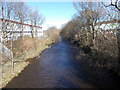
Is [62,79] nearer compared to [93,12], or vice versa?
[62,79]

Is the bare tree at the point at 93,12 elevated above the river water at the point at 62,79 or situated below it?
above

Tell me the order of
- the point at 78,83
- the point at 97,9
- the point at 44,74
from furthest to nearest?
1. the point at 97,9
2. the point at 44,74
3. the point at 78,83

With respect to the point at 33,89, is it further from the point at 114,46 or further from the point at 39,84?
the point at 114,46

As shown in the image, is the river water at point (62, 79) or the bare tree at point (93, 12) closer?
the river water at point (62, 79)

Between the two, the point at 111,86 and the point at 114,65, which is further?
the point at 114,65

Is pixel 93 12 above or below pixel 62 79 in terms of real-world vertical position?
above

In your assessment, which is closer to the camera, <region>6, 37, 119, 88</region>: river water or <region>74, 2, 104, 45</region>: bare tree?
<region>6, 37, 119, 88</region>: river water

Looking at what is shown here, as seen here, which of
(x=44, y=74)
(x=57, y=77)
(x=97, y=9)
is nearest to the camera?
(x=57, y=77)

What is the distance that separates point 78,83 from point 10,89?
4643mm

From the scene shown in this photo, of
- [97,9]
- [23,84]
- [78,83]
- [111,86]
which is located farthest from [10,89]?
[97,9]

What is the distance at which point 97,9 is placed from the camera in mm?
20609

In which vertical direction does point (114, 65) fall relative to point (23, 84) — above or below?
above

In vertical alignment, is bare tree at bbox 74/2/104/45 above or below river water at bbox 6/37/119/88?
above

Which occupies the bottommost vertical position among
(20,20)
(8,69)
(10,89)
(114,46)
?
(10,89)
